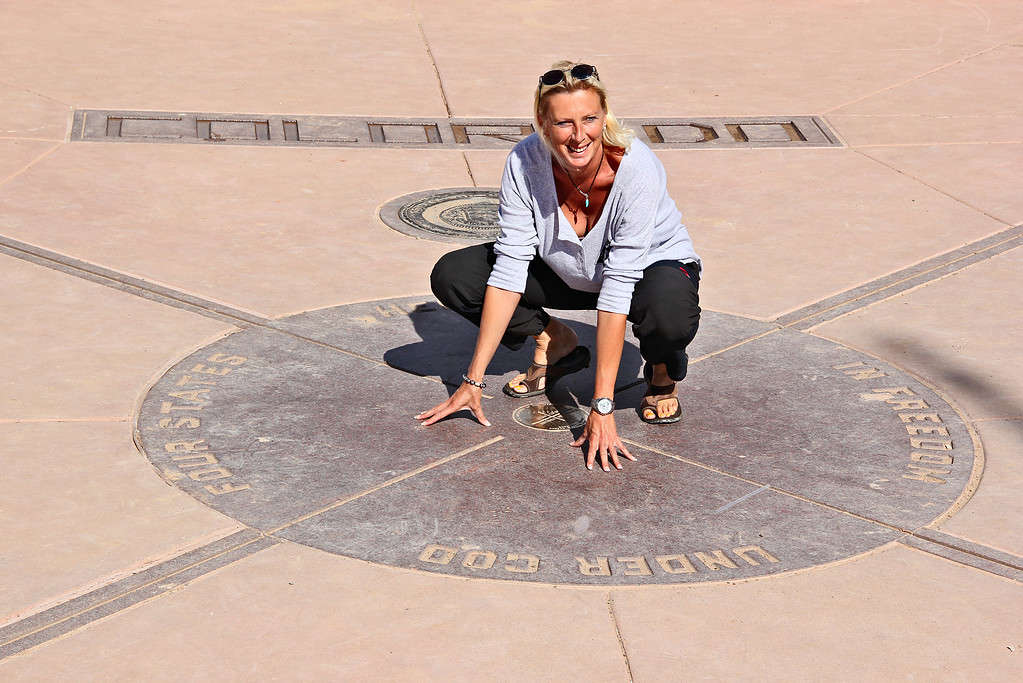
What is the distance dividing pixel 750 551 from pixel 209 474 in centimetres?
169

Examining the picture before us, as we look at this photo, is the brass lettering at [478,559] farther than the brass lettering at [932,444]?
No

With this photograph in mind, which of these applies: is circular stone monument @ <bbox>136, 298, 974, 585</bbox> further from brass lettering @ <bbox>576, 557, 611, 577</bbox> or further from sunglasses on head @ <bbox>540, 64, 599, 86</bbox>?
sunglasses on head @ <bbox>540, 64, 599, 86</bbox>

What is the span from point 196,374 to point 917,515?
8.46 ft

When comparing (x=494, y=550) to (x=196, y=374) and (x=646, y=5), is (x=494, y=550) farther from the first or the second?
(x=646, y=5)

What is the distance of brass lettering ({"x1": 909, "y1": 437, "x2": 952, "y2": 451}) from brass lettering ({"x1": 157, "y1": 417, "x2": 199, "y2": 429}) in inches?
96.5

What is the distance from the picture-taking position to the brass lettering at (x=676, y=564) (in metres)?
3.67

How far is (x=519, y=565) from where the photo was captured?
368 cm

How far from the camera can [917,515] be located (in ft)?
13.1

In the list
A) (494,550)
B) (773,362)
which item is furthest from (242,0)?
(494,550)

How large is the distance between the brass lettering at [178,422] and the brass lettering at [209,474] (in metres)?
0.32

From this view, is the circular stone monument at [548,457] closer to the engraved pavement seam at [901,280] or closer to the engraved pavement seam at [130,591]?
the engraved pavement seam at [130,591]

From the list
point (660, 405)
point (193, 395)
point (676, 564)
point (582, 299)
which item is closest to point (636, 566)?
point (676, 564)

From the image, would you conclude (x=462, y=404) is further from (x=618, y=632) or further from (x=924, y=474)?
(x=924, y=474)

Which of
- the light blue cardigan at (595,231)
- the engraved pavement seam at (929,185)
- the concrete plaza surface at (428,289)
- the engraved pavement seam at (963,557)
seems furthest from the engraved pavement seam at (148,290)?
the engraved pavement seam at (929,185)
